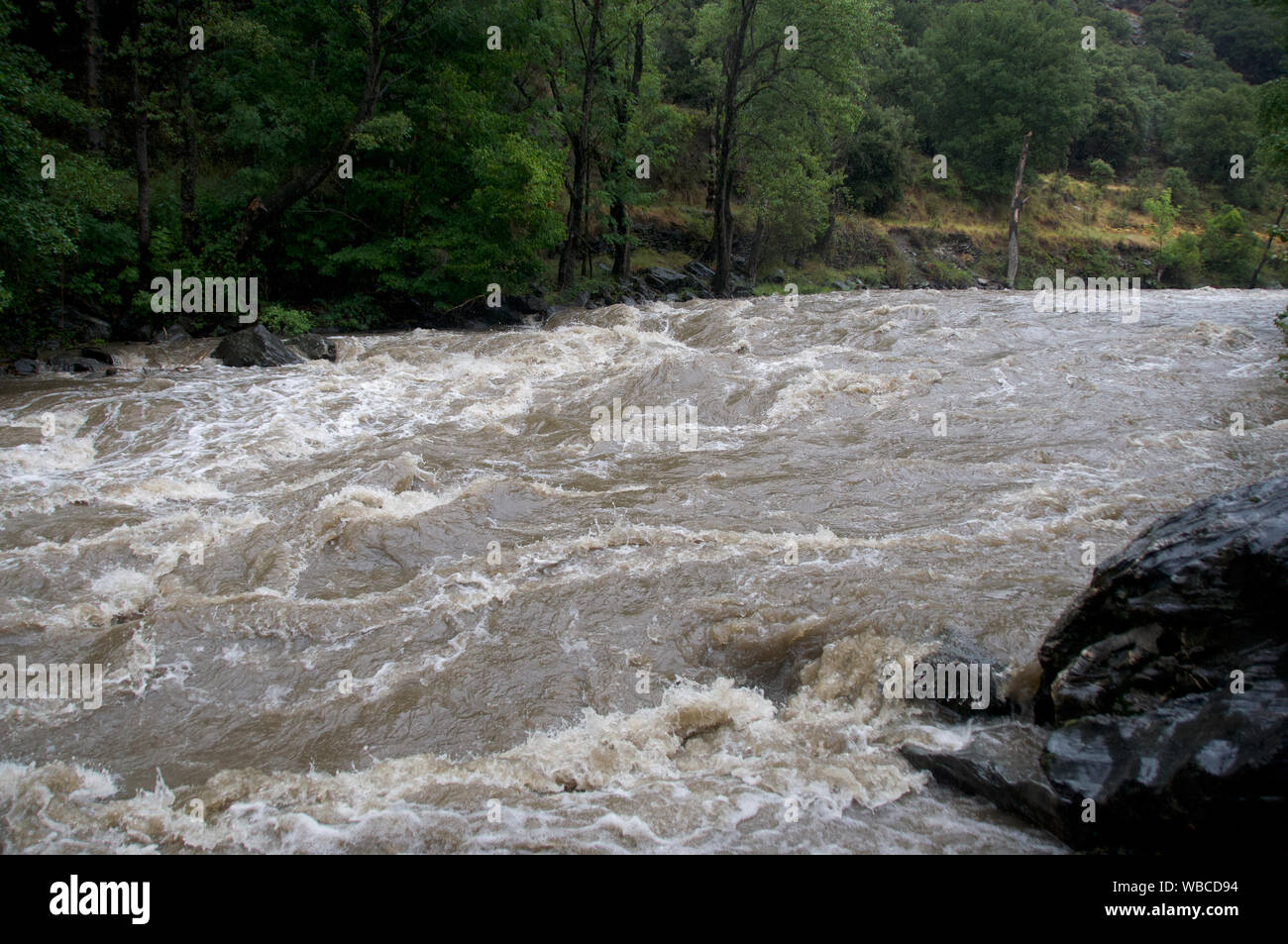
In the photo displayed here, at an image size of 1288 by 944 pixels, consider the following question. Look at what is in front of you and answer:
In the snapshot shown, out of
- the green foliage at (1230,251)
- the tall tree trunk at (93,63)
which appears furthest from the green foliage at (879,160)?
the tall tree trunk at (93,63)

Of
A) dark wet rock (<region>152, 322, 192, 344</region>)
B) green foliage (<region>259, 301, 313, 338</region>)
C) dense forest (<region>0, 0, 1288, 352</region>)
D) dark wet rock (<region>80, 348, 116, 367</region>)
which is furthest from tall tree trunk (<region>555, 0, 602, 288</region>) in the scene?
dark wet rock (<region>80, 348, 116, 367</region>)

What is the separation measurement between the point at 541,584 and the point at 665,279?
20.7 meters

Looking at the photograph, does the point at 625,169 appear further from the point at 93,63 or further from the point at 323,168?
the point at 93,63

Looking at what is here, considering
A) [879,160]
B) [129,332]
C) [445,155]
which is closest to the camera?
[129,332]

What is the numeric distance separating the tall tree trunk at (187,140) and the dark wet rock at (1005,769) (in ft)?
61.1

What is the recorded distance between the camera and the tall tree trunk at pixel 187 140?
15711mm

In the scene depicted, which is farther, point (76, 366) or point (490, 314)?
point (490, 314)

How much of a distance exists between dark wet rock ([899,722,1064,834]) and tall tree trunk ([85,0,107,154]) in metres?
18.0

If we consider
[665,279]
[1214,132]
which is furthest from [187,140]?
[1214,132]

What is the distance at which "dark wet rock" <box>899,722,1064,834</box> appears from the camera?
4141 millimetres

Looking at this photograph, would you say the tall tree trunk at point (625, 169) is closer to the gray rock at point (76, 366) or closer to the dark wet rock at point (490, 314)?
the dark wet rock at point (490, 314)

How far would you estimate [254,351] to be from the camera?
47.7ft

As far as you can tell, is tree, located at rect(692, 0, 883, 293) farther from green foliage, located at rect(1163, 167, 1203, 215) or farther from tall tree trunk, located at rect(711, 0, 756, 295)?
green foliage, located at rect(1163, 167, 1203, 215)

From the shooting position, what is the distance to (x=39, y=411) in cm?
1109
